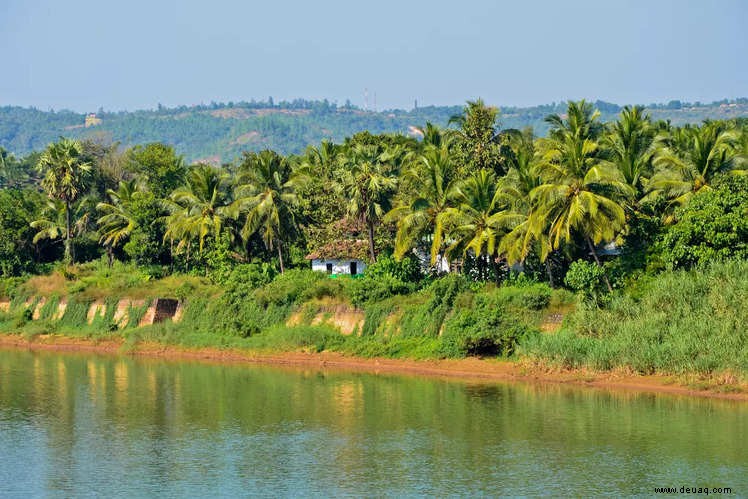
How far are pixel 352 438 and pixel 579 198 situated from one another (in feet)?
60.3

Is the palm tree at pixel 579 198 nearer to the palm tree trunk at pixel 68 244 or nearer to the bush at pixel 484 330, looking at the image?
the bush at pixel 484 330

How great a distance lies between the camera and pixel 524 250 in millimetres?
52031

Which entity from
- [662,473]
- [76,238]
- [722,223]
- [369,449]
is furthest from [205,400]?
[76,238]

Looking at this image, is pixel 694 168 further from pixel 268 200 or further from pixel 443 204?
pixel 268 200

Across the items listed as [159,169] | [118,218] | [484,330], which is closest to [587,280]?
[484,330]

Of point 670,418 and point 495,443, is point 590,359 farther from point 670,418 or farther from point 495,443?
point 495,443

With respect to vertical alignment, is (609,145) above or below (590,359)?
above

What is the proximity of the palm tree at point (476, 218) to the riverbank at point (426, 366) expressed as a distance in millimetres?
6555

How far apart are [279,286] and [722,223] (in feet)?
84.2

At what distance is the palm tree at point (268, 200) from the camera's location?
213 feet

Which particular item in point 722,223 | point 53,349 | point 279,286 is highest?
point 722,223

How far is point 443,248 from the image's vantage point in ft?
202

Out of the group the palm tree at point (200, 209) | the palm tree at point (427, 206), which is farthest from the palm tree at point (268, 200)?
the palm tree at point (427, 206)

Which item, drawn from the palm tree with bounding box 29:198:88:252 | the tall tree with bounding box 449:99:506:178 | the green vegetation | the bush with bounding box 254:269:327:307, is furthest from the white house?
the palm tree with bounding box 29:198:88:252
